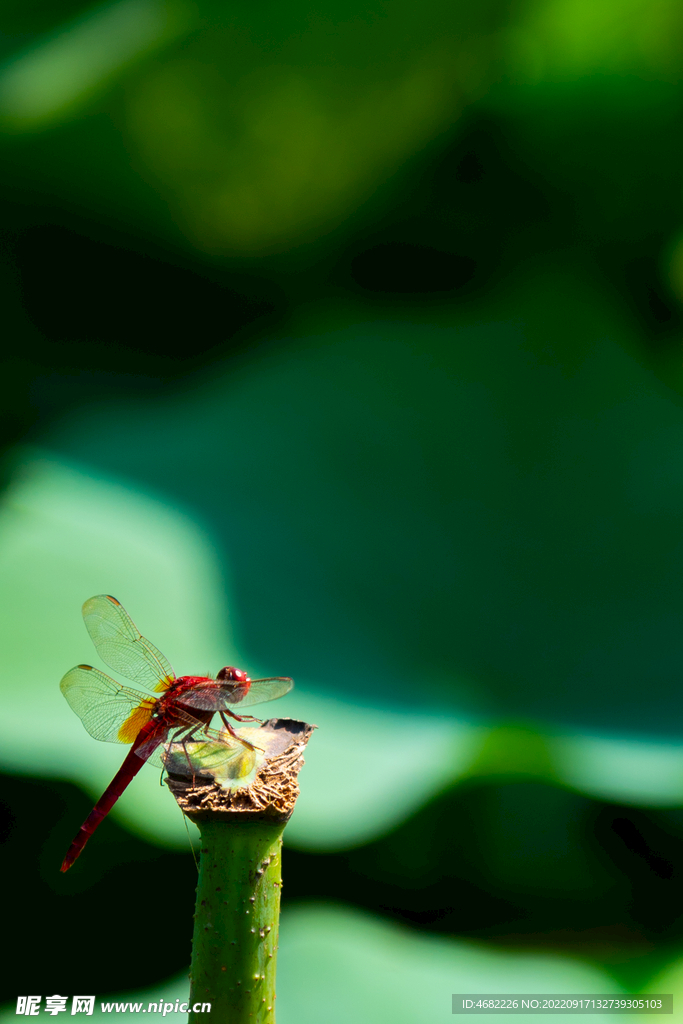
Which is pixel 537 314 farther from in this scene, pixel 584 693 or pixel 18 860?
pixel 18 860

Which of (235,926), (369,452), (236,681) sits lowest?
(235,926)

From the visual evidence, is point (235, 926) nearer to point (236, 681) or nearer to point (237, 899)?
point (237, 899)

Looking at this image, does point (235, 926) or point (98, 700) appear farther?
point (98, 700)

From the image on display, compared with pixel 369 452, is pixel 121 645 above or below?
below

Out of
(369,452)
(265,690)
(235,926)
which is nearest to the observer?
(235,926)

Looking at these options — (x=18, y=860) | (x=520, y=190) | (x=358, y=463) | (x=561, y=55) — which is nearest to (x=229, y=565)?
(x=358, y=463)

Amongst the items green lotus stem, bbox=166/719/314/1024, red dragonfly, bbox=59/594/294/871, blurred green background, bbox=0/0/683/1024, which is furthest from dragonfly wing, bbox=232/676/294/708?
blurred green background, bbox=0/0/683/1024

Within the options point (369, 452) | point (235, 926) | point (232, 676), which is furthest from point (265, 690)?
point (369, 452)
